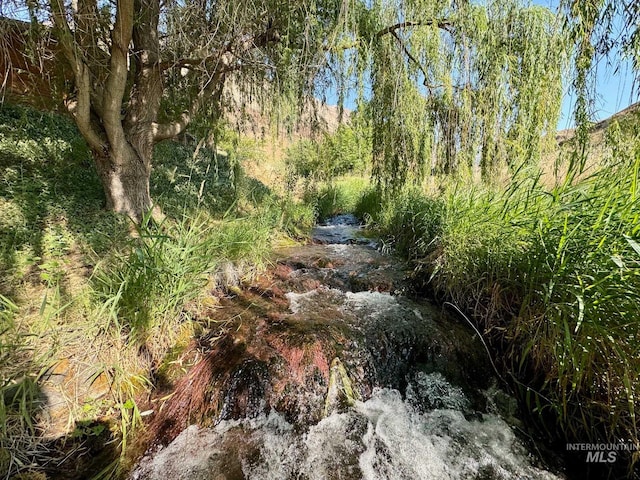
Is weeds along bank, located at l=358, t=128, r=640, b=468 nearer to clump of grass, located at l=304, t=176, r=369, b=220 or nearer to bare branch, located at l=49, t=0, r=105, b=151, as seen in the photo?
bare branch, located at l=49, t=0, r=105, b=151

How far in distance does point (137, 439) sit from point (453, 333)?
89.9 inches

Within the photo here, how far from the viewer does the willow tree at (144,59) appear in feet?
8.07

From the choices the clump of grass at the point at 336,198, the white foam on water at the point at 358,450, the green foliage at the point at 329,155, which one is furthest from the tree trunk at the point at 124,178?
the clump of grass at the point at 336,198

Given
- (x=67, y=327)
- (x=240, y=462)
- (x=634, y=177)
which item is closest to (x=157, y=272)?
(x=67, y=327)

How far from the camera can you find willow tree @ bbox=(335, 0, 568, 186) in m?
2.66

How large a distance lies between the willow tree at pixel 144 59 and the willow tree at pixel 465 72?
65 centimetres

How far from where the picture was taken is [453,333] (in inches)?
94.1

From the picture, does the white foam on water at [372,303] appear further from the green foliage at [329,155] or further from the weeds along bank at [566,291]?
the green foliage at [329,155]

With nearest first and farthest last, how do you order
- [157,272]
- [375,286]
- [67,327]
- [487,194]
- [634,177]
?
[634,177] < [67,327] < [157,272] < [487,194] < [375,286]

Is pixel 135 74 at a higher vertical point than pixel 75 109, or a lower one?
higher

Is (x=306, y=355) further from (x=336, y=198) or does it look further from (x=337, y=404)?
(x=336, y=198)

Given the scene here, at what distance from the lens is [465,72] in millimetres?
2951

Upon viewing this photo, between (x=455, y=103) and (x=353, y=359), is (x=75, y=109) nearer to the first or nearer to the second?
(x=353, y=359)

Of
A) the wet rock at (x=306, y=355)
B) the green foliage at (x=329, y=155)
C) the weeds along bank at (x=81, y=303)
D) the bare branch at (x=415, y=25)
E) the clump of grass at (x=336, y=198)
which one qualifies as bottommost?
the wet rock at (x=306, y=355)
